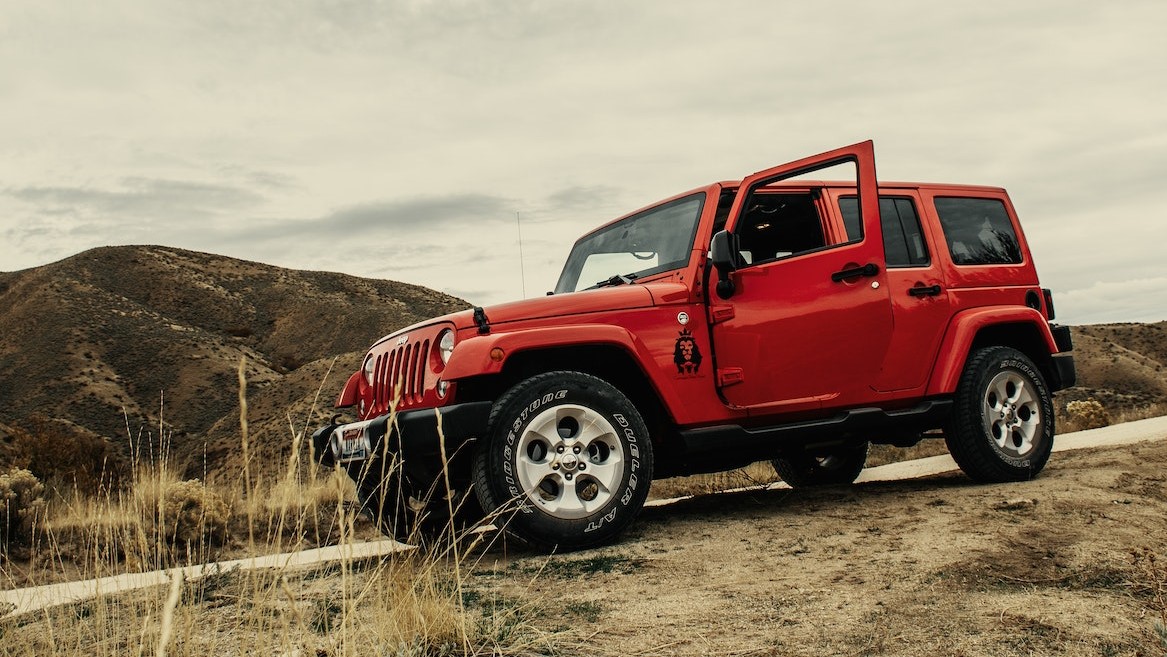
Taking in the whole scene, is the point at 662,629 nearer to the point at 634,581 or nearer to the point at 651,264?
the point at 634,581

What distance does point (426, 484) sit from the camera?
18.8ft

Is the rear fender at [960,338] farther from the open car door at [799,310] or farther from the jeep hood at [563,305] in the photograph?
the jeep hood at [563,305]

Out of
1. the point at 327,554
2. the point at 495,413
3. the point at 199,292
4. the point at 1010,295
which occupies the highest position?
the point at 199,292

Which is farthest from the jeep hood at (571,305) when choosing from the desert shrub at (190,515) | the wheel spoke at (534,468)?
the desert shrub at (190,515)

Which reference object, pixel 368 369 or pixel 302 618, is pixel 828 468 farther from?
pixel 302 618

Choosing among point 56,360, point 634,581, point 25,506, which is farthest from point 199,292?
point 634,581

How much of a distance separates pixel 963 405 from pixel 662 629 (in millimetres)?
3703

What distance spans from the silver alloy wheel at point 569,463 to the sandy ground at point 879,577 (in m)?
0.29

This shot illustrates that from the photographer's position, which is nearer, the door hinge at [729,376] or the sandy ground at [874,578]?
the sandy ground at [874,578]

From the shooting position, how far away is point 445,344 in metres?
5.11

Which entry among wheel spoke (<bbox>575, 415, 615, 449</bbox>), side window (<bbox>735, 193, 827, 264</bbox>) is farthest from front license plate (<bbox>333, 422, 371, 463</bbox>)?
side window (<bbox>735, 193, 827, 264</bbox>)

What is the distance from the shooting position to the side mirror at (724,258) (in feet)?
17.1

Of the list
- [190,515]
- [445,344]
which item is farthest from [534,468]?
[190,515]

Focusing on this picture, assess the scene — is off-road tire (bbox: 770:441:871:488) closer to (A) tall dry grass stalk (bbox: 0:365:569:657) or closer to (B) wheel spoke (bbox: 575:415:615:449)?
(B) wheel spoke (bbox: 575:415:615:449)
